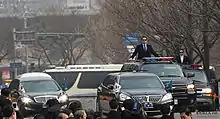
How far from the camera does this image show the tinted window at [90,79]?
2953 cm

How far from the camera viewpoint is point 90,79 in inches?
1173

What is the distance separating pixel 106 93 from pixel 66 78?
10022mm

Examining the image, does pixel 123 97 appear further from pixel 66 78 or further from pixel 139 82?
pixel 66 78

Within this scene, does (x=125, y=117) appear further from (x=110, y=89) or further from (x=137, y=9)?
(x=137, y=9)

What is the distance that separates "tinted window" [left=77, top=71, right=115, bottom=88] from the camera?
96.9 ft

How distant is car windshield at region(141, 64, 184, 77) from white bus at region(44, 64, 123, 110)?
5.47 meters

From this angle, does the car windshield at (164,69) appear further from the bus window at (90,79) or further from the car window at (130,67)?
the bus window at (90,79)

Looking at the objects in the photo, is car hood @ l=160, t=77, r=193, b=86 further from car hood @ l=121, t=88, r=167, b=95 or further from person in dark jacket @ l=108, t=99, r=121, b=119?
person in dark jacket @ l=108, t=99, r=121, b=119

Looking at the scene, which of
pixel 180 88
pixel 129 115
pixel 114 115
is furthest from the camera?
pixel 180 88

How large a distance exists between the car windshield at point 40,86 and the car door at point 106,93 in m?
3.29

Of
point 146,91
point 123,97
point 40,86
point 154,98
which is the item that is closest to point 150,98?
point 154,98

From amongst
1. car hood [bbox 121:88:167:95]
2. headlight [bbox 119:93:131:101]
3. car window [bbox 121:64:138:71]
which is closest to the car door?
headlight [bbox 119:93:131:101]

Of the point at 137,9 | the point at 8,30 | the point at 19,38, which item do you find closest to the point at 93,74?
the point at 137,9

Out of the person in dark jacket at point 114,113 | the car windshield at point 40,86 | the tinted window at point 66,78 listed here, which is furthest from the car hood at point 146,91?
the tinted window at point 66,78
